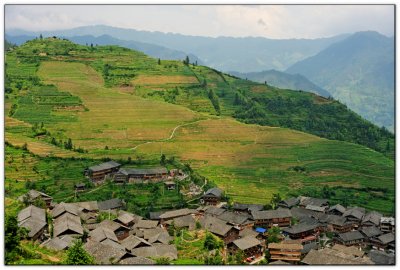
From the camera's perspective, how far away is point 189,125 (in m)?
37.7

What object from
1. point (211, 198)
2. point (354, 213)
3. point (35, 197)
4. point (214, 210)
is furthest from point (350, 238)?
point (35, 197)

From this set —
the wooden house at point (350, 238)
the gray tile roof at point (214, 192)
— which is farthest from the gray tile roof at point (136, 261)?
the gray tile roof at point (214, 192)

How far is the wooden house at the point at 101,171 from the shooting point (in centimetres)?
2747

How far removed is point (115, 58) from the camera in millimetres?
54281

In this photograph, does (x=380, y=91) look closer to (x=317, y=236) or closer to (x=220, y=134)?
(x=220, y=134)

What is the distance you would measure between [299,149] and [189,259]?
62.2 feet

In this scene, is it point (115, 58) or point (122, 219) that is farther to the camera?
point (115, 58)

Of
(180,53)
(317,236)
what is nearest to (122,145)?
(317,236)

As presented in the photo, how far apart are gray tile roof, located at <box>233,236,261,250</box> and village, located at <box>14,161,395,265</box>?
1.5 inches

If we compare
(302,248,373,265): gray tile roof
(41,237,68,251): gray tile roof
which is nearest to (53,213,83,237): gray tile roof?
(41,237,68,251): gray tile roof

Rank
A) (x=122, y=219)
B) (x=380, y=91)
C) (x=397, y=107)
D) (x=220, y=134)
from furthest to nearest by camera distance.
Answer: (x=380, y=91), (x=220, y=134), (x=122, y=219), (x=397, y=107)

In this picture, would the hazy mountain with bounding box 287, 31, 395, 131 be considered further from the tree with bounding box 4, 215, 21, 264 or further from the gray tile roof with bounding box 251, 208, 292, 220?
the tree with bounding box 4, 215, 21, 264

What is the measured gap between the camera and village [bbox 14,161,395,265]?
59.3 ft

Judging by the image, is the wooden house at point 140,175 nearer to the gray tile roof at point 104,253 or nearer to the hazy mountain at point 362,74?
the gray tile roof at point 104,253
